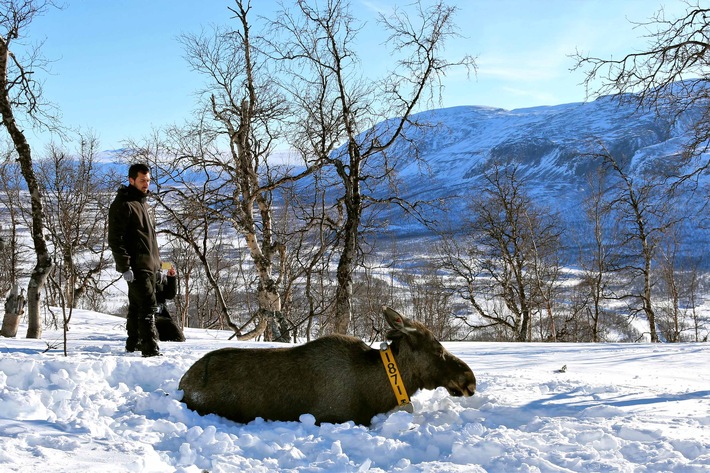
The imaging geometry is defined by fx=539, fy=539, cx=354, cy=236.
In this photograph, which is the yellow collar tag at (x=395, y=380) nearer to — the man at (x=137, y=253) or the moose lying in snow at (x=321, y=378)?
the moose lying in snow at (x=321, y=378)

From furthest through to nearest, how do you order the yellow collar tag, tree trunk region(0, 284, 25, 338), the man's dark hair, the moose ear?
tree trunk region(0, 284, 25, 338) → the man's dark hair → the moose ear → the yellow collar tag

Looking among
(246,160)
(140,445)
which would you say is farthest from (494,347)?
(246,160)

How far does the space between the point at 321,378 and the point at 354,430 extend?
0.71 metres

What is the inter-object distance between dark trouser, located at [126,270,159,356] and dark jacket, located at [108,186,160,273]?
16cm

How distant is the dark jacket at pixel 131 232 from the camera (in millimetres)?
6402

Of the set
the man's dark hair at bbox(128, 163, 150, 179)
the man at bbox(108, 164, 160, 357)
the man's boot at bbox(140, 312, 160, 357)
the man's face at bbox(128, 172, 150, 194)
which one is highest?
the man's dark hair at bbox(128, 163, 150, 179)

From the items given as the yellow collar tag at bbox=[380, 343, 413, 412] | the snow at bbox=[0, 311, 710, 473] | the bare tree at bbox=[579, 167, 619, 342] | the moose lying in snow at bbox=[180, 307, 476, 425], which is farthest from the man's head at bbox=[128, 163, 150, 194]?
the bare tree at bbox=[579, 167, 619, 342]

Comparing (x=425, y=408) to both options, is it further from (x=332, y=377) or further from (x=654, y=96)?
(x=654, y=96)

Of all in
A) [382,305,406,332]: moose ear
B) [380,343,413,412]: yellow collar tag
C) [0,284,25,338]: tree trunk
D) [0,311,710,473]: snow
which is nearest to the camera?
[0,311,710,473]: snow

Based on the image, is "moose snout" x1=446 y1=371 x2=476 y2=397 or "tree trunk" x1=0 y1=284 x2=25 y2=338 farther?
"tree trunk" x1=0 y1=284 x2=25 y2=338

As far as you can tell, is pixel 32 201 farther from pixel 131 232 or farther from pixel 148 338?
pixel 148 338

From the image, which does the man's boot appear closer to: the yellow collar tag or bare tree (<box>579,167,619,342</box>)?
the yellow collar tag

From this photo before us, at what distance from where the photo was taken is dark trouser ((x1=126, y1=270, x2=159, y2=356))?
638 cm

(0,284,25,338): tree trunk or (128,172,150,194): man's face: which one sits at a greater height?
(128,172,150,194): man's face
